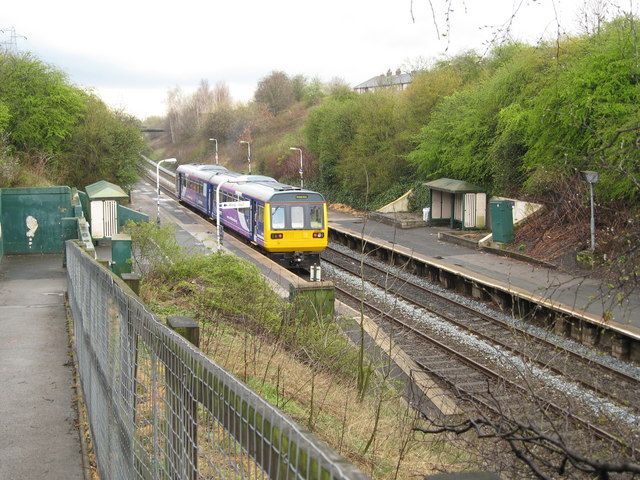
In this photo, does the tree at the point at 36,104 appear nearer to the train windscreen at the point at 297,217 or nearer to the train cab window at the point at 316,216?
the train windscreen at the point at 297,217

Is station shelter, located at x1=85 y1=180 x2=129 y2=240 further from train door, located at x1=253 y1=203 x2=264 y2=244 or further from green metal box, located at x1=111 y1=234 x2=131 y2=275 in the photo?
green metal box, located at x1=111 y1=234 x2=131 y2=275

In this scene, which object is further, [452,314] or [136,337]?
[452,314]

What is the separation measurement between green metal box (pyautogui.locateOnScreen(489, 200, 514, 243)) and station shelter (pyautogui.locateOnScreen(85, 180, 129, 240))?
1267 cm

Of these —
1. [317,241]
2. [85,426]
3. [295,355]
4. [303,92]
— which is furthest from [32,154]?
[303,92]

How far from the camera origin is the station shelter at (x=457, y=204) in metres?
33.9

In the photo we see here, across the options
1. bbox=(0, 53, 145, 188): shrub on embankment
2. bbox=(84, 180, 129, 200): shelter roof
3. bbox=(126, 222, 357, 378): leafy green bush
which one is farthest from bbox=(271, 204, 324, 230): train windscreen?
bbox=(0, 53, 145, 188): shrub on embankment

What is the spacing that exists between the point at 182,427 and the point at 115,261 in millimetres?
13677

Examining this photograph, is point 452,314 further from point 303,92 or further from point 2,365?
point 303,92

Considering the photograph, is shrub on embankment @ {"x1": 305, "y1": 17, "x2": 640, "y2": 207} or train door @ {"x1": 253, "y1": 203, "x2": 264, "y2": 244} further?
train door @ {"x1": 253, "y1": 203, "x2": 264, "y2": 244}

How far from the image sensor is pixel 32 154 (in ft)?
128

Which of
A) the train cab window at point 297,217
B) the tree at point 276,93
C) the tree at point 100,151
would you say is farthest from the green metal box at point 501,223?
the tree at point 276,93

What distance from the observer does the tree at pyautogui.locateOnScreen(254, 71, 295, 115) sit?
9644cm

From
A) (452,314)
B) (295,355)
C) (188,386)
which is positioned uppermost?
(188,386)

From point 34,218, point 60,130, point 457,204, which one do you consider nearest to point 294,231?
point 34,218
